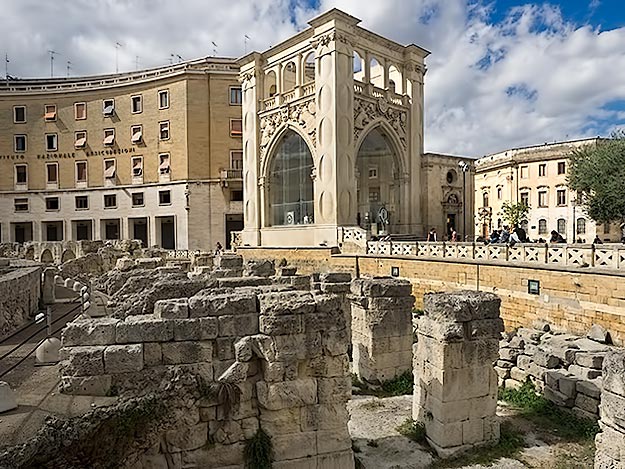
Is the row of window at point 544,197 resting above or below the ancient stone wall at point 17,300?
above

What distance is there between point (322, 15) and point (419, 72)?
8.74m

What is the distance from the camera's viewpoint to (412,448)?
6.66 meters

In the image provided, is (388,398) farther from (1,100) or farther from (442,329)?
(1,100)

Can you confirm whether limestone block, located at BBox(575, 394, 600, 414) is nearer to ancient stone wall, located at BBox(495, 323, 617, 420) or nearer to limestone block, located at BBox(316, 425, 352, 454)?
ancient stone wall, located at BBox(495, 323, 617, 420)

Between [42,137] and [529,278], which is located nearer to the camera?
[529,278]

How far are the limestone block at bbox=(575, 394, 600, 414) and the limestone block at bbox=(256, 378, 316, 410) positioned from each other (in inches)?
202

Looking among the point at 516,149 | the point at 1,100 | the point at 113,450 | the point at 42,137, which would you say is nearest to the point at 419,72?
the point at 516,149

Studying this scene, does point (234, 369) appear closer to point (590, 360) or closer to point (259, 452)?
point (259, 452)

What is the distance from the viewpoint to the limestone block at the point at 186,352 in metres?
4.95

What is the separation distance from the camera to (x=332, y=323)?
532cm

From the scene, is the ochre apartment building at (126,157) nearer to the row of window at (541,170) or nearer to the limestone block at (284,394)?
the row of window at (541,170)

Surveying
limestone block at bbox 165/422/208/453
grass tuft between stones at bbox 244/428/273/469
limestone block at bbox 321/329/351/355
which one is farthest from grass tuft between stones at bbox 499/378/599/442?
limestone block at bbox 165/422/208/453

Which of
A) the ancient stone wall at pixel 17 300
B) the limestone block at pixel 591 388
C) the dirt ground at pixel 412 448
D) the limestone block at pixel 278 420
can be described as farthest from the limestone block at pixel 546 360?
the ancient stone wall at pixel 17 300

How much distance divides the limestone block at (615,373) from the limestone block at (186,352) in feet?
14.4
